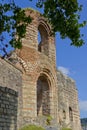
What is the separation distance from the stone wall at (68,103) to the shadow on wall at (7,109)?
10.1 m

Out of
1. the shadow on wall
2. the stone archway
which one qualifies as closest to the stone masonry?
the stone archway

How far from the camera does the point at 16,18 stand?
29.1 ft

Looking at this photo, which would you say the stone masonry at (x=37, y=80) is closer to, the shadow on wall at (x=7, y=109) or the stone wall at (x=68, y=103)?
the stone wall at (x=68, y=103)

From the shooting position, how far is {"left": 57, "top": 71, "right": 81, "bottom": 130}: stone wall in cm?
1977

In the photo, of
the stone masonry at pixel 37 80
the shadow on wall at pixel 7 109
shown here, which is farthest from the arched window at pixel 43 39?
the shadow on wall at pixel 7 109

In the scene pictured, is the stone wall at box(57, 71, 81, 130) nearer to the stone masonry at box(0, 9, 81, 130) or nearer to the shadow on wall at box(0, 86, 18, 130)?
the stone masonry at box(0, 9, 81, 130)

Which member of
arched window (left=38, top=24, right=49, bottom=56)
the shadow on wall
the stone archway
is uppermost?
arched window (left=38, top=24, right=49, bottom=56)

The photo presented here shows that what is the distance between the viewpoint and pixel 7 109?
360 inches

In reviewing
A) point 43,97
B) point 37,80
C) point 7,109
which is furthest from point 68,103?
point 7,109

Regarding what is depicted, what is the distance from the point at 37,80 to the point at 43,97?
1.08 metres

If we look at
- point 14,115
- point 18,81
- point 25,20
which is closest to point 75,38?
point 25,20

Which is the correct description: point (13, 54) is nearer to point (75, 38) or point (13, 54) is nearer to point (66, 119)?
point (66, 119)

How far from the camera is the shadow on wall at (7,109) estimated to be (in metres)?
8.92

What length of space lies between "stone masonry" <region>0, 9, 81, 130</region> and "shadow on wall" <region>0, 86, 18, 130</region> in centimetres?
404
